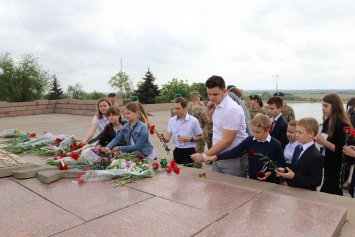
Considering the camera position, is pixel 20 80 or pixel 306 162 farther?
pixel 20 80

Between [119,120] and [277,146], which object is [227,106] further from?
[119,120]

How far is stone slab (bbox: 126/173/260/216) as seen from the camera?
2448mm

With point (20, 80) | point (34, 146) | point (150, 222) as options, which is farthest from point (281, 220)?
point (20, 80)

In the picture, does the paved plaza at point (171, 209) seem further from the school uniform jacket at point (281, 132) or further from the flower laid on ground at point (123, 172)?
the school uniform jacket at point (281, 132)

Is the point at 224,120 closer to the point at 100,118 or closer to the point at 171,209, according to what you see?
the point at 171,209

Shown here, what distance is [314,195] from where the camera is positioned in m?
2.75

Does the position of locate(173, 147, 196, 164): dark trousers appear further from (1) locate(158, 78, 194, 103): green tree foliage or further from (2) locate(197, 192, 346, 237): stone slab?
(1) locate(158, 78, 194, 103): green tree foliage

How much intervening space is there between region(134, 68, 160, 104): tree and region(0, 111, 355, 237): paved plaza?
1228 inches

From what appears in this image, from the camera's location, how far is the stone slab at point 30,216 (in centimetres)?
210

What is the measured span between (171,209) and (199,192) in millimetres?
433

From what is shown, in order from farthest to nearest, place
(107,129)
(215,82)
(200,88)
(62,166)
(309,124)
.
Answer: (200,88)
(107,129)
(62,166)
(215,82)
(309,124)

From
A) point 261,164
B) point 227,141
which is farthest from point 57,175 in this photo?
point 261,164

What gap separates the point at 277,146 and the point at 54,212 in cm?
216

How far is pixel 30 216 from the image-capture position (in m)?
2.34
